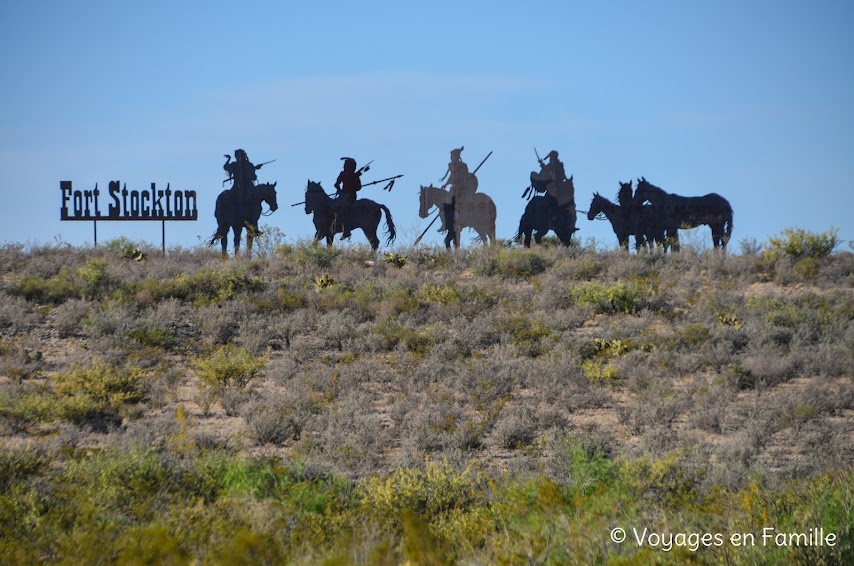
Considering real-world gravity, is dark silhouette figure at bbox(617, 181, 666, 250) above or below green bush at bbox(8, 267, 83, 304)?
above

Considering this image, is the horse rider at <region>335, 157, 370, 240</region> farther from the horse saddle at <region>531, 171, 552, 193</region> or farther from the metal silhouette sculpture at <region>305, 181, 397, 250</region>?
the horse saddle at <region>531, 171, 552, 193</region>

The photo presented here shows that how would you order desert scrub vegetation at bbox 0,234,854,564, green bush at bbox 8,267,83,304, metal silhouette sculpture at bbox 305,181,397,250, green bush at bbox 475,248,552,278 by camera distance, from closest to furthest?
desert scrub vegetation at bbox 0,234,854,564, green bush at bbox 8,267,83,304, green bush at bbox 475,248,552,278, metal silhouette sculpture at bbox 305,181,397,250

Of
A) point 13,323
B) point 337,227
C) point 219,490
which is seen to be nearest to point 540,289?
point 337,227

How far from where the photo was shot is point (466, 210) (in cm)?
2884

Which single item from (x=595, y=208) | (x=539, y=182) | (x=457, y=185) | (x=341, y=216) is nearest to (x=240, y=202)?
(x=341, y=216)

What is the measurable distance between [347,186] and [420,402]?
42.8ft

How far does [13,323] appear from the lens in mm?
19797

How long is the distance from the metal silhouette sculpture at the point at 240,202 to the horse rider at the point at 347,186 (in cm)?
184

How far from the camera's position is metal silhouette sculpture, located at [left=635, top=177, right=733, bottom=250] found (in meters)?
29.5

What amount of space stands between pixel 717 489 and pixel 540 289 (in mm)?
11897

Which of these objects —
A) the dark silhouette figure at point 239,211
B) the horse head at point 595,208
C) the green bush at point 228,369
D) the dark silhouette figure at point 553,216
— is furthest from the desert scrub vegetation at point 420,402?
the horse head at point 595,208

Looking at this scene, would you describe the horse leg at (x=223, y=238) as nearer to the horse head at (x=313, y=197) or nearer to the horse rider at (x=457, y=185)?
the horse head at (x=313, y=197)

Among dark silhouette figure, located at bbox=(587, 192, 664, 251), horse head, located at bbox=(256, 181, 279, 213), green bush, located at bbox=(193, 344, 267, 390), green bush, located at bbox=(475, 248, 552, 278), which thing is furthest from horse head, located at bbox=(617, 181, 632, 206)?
green bush, located at bbox=(193, 344, 267, 390)

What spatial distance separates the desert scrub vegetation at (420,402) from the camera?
9.29 m
